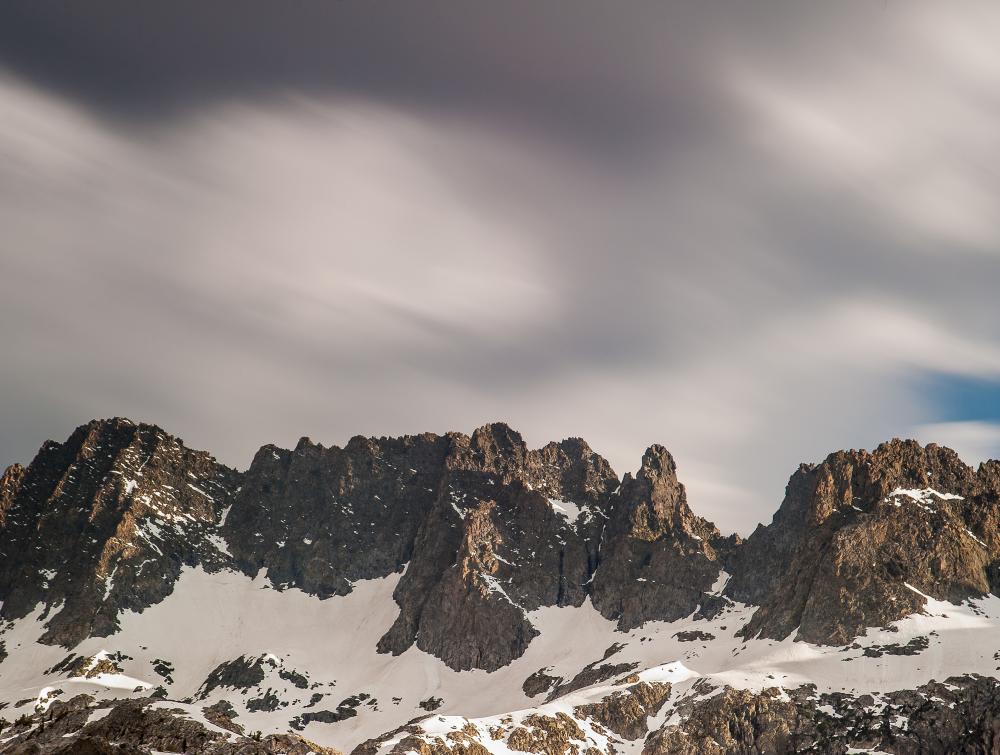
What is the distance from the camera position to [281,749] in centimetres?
14625

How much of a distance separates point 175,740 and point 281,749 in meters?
14.7

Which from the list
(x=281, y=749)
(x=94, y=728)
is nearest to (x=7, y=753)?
(x=94, y=728)

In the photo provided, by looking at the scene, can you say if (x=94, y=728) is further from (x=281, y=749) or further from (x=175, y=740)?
(x=281, y=749)

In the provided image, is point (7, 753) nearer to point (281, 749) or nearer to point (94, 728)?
point (94, 728)

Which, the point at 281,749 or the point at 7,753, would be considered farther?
the point at 281,749

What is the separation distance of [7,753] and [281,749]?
116ft

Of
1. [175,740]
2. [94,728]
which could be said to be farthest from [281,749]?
[94,728]

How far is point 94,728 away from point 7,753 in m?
16.9

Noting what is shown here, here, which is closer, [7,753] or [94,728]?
[7,753]

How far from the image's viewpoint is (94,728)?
146000 mm

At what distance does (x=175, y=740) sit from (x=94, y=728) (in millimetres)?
12044

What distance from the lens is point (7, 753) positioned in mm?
129875

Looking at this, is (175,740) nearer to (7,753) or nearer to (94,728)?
(94,728)

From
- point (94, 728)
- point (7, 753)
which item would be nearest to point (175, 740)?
point (94, 728)
